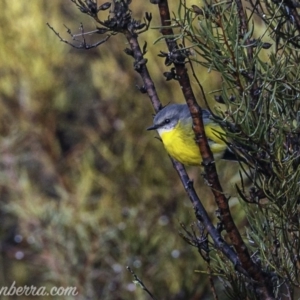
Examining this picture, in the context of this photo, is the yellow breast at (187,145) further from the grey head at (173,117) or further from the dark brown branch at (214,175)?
the dark brown branch at (214,175)

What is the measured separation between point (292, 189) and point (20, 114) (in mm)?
3607

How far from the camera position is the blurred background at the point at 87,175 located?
4090 mm

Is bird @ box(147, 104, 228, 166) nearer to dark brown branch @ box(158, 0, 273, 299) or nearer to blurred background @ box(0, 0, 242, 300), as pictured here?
dark brown branch @ box(158, 0, 273, 299)

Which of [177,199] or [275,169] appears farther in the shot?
[177,199]

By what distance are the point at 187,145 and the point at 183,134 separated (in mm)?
84

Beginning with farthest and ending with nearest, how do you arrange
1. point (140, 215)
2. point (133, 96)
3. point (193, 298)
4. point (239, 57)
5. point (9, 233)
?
1. point (9, 233)
2. point (133, 96)
3. point (140, 215)
4. point (193, 298)
5. point (239, 57)

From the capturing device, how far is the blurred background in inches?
161

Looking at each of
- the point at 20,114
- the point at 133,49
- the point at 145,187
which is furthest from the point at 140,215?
the point at 133,49

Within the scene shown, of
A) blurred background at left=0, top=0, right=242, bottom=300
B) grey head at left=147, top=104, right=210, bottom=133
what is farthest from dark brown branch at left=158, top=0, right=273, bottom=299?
blurred background at left=0, top=0, right=242, bottom=300

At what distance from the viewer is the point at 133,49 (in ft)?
4.74

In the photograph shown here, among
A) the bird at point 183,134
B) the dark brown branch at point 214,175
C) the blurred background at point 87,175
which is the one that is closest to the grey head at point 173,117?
the bird at point 183,134

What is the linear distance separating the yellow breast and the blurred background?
1887mm

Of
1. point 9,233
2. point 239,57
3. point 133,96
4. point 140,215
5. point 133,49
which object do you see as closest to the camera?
point 239,57

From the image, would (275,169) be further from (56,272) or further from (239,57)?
(56,272)
